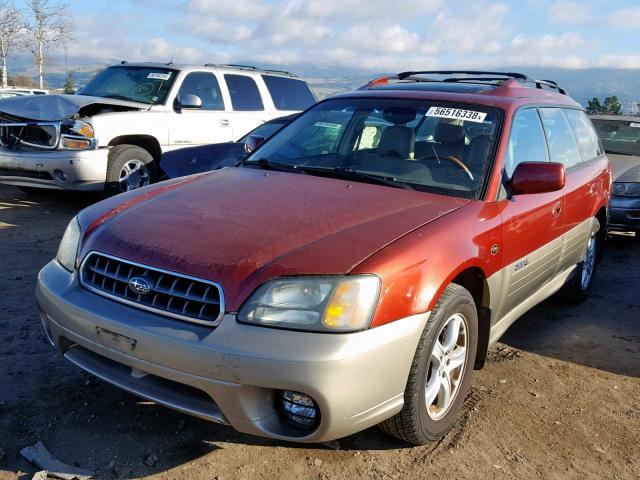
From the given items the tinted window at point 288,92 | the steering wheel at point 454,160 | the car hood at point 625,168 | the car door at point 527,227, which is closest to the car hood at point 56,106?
the tinted window at point 288,92

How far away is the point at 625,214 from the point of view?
22.8ft

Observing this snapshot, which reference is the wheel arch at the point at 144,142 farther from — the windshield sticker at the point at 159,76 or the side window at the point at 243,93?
the side window at the point at 243,93

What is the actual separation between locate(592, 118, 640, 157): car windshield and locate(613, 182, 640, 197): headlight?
142 cm

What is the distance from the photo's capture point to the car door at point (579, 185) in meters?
4.12

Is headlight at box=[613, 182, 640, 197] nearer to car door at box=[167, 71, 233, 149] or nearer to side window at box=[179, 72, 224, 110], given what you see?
car door at box=[167, 71, 233, 149]

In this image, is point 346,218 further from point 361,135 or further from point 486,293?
point 361,135

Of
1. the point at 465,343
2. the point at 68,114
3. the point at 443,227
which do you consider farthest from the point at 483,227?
the point at 68,114

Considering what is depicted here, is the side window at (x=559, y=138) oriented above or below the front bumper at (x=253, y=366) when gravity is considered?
above

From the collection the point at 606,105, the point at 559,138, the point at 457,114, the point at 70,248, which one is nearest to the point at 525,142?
the point at 457,114

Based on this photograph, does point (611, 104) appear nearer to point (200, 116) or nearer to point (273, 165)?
point (200, 116)

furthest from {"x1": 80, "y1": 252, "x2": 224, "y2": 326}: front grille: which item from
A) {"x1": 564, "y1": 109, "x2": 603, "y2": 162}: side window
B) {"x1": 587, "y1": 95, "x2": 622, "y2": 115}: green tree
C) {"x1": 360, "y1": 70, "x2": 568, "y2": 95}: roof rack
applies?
{"x1": 587, "y1": 95, "x2": 622, "y2": 115}: green tree

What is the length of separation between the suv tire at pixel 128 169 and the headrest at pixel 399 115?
4.24 metres

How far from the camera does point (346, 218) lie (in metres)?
2.76

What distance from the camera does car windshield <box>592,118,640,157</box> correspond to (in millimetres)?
8414
